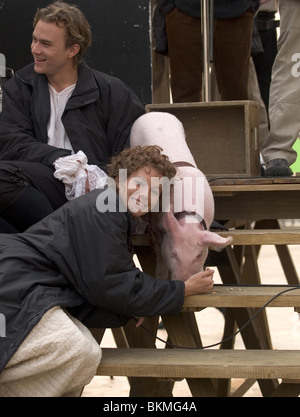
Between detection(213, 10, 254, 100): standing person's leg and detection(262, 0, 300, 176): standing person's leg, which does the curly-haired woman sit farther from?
detection(213, 10, 254, 100): standing person's leg

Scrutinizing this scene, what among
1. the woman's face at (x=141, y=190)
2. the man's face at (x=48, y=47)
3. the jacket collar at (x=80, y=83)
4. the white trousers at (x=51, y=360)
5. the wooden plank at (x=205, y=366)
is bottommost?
the wooden plank at (x=205, y=366)

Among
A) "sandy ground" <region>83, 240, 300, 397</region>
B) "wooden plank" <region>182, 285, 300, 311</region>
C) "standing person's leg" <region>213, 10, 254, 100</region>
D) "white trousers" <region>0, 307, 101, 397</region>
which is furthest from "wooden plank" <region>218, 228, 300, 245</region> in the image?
"sandy ground" <region>83, 240, 300, 397</region>

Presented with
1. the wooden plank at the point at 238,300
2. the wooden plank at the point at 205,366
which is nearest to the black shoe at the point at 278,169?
the wooden plank at the point at 238,300

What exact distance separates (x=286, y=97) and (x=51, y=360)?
2410 millimetres

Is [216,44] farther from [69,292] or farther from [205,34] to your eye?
[69,292]

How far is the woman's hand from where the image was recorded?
3.53 metres

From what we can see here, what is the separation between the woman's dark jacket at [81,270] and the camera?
3.19 meters

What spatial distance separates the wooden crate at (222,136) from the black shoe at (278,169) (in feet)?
0.35

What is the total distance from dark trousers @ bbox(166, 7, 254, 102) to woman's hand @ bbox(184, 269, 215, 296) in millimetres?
2037

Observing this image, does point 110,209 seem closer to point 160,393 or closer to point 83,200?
point 83,200

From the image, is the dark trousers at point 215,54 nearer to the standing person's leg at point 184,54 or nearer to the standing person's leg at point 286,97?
the standing person's leg at point 184,54

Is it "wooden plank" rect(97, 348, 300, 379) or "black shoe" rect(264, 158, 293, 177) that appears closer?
"wooden plank" rect(97, 348, 300, 379)

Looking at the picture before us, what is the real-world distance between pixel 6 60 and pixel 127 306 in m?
3.23

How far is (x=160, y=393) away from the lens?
4.18 m
